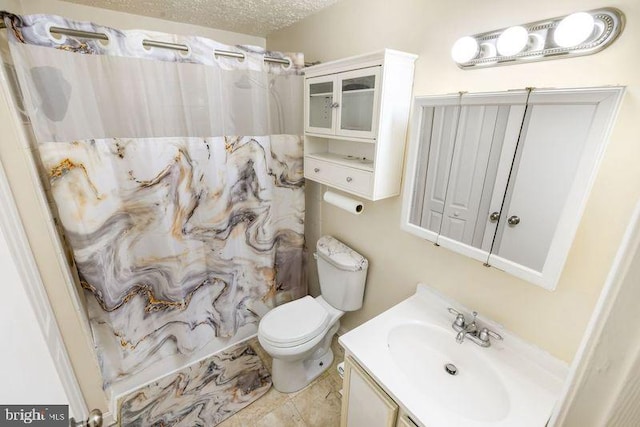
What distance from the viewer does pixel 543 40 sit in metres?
0.85

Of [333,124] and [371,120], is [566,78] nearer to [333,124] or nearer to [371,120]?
[371,120]

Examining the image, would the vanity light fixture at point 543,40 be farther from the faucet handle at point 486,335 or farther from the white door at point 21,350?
the white door at point 21,350

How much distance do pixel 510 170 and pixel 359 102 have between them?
2.37 feet

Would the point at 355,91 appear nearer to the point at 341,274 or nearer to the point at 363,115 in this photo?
the point at 363,115

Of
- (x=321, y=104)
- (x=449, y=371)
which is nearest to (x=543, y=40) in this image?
(x=321, y=104)

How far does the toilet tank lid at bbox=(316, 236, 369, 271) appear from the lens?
5.45ft

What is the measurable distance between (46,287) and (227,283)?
0.90m

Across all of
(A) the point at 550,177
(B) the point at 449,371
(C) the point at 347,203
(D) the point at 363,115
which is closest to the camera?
(A) the point at 550,177

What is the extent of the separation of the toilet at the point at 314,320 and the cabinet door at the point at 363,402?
449 millimetres

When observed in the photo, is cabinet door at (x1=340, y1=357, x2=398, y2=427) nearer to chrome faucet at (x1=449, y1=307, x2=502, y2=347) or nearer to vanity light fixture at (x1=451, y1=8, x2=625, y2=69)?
chrome faucet at (x1=449, y1=307, x2=502, y2=347)

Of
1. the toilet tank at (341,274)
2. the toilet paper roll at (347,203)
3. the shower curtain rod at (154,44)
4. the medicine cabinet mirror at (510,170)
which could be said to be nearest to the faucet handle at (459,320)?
the medicine cabinet mirror at (510,170)

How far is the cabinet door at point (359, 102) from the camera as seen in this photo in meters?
1.23

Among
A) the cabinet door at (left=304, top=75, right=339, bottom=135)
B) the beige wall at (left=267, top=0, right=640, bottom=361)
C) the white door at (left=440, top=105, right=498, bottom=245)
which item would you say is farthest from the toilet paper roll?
the white door at (left=440, top=105, right=498, bottom=245)

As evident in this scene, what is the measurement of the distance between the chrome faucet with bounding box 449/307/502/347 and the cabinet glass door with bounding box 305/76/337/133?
1.09 metres
